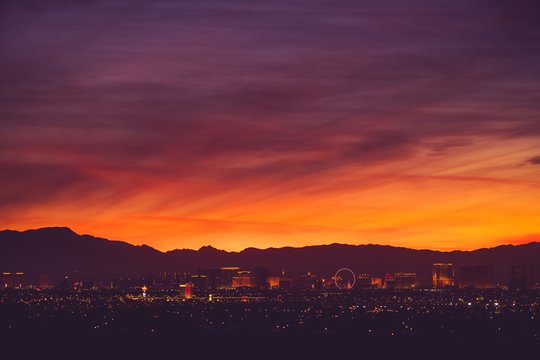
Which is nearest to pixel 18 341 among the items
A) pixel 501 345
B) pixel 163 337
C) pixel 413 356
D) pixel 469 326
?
pixel 163 337

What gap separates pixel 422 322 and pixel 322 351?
8793cm

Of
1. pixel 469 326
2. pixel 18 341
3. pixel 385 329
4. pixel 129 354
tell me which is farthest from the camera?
pixel 469 326

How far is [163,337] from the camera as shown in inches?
5379

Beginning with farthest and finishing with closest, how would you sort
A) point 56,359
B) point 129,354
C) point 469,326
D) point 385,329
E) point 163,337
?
point 469,326
point 385,329
point 163,337
point 129,354
point 56,359

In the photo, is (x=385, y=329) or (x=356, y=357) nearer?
(x=356, y=357)

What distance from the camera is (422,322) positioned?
193500 millimetres

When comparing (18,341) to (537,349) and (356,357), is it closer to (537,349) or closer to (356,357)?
(356,357)

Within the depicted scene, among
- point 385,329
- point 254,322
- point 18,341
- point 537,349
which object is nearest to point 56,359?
point 18,341

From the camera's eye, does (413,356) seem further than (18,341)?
No

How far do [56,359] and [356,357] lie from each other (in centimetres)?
3093

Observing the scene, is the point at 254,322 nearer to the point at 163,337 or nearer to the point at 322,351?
the point at 163,337

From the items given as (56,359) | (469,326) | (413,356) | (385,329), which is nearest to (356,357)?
(413,356)

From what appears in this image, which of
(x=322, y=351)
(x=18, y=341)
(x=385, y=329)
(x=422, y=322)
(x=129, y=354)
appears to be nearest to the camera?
(x=129, y=354)

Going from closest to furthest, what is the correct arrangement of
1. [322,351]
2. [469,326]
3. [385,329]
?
[322,351], [385,329], [469,326]
